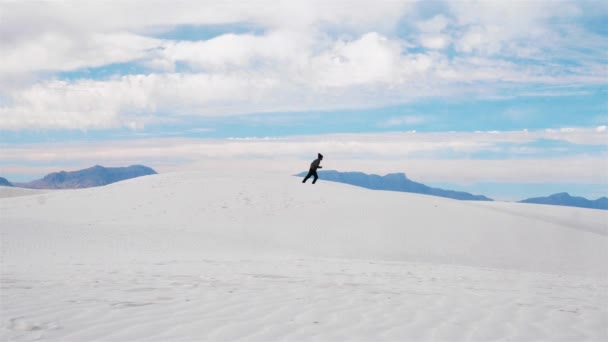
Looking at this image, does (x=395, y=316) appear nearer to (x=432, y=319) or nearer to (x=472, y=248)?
(x=432, y=319)

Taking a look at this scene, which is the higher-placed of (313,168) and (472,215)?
(313,168)

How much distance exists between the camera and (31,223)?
54.2ft

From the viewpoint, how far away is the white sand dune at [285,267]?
575 centimetres

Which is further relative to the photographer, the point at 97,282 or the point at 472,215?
the point at 472,215

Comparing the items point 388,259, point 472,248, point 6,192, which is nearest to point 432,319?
point 388,259

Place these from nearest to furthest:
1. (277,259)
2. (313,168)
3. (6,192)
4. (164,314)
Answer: (164,314) < (277,259) < (313,168) < (6,192)

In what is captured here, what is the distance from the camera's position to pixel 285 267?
10680mm

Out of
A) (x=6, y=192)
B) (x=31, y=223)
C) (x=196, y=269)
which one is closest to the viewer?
(x=196, y=269)

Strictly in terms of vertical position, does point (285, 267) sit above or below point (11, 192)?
below

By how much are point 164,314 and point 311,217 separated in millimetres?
13563

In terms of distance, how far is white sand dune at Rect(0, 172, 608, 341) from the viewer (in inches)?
227

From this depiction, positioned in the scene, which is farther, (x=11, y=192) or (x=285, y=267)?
(x=11, y=192)

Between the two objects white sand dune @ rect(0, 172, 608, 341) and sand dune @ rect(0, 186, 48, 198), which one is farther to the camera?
sand dune @ rect(0, 186, 48, 198)

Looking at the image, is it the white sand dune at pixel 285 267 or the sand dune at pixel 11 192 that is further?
the sand dune at pixel 11 192
